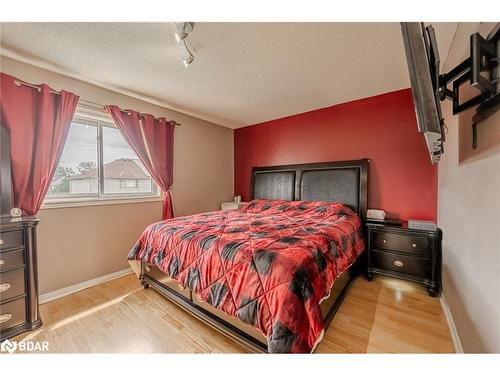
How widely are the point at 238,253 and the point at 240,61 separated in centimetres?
179

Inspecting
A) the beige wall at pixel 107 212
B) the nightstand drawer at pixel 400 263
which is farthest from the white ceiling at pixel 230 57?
the nightstand drawer at pixel 400 263

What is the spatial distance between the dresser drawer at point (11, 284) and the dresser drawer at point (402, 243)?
135 inches

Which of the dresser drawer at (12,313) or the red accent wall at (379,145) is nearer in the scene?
the dresser drawer at (12,313)

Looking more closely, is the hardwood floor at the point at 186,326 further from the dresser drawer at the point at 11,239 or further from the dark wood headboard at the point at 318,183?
the dark wood headboard at the point at 318,183

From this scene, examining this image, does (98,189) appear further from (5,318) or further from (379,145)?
(379,145)

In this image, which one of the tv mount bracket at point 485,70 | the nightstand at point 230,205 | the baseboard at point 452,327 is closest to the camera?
the tv mount bracket at point 485,70

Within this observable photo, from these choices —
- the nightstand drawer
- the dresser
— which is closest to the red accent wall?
the nightstand drawer

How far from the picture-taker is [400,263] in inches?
88.8

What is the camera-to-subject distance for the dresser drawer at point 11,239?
1555 millimetres

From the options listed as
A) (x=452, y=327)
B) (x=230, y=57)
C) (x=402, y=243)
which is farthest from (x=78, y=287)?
(x=402, y=243)

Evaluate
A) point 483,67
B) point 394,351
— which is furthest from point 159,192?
point 483,67

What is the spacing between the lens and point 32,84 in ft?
6.50

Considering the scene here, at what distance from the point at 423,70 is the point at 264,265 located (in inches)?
47.2

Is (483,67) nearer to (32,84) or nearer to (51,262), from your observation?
(32,84)
